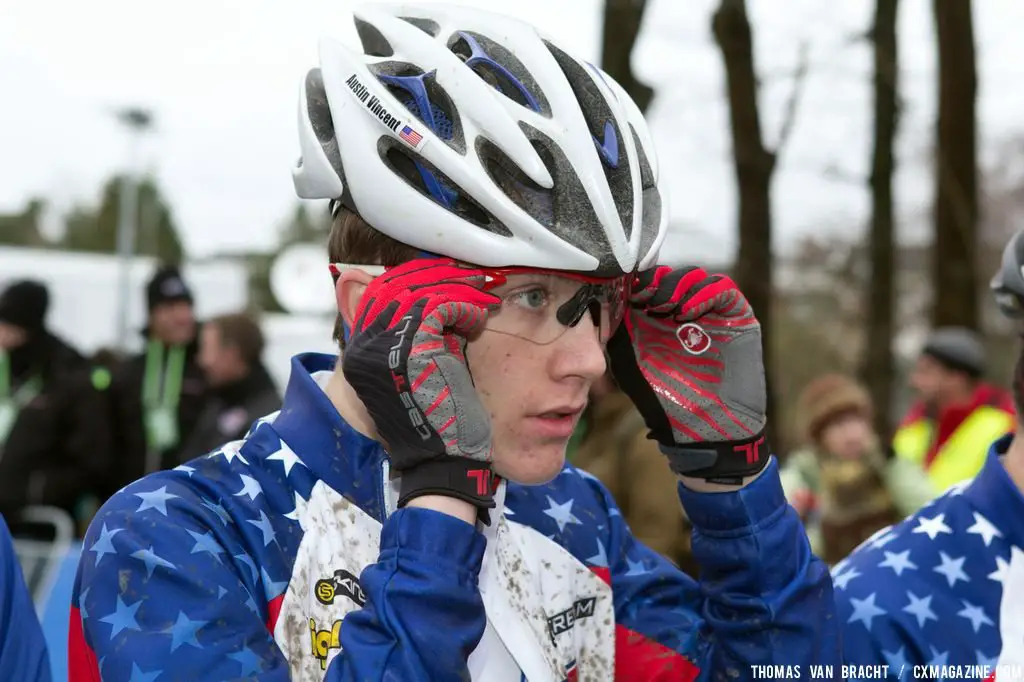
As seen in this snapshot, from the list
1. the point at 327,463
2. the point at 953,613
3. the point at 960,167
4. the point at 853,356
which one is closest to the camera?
the point at 327,463

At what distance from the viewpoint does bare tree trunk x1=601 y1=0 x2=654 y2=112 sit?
30.1ft

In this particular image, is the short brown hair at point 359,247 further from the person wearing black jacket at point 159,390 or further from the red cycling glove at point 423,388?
the person wearing black jacket at point 159,390

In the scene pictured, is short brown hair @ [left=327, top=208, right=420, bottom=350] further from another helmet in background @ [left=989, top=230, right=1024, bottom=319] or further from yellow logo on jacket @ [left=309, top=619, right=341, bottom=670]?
another helmet in background @ [left=989, top=230, right=1024, bottom=319]

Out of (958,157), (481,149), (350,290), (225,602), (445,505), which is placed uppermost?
(958,157)

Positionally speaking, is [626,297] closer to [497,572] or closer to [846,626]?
[497,572]

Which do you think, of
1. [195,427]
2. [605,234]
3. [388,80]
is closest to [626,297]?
[605,234]

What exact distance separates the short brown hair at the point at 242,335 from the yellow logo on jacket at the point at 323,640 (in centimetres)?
522

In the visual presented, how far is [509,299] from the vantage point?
2422 mm

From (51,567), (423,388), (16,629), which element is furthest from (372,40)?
(51,567)

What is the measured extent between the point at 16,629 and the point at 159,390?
5.88 m

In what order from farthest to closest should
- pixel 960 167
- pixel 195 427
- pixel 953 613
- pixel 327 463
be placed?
1. pixel 960 167
2. pixel 195 427
3. pixel 953 613
4. pixel 327 463

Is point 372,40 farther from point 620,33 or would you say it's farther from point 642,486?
point 620,33

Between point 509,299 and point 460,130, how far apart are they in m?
0.39

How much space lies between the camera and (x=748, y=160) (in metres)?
9.54
